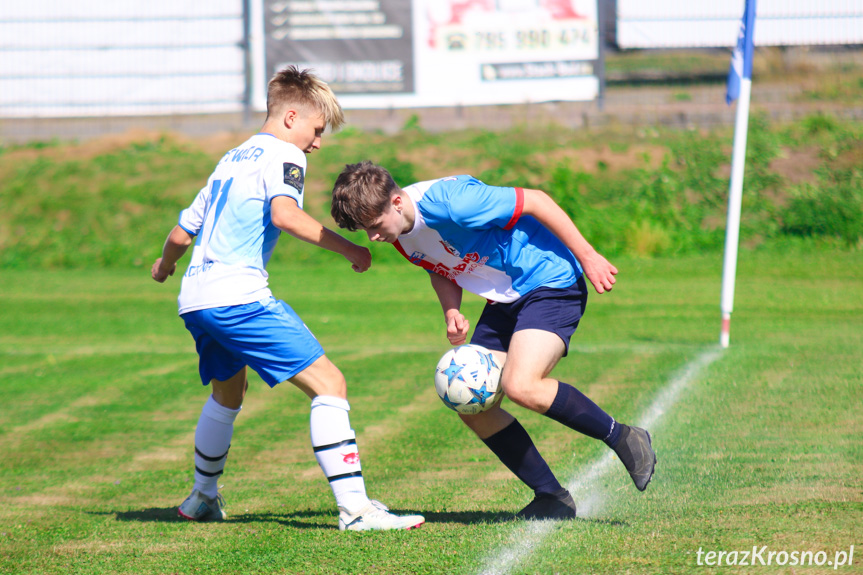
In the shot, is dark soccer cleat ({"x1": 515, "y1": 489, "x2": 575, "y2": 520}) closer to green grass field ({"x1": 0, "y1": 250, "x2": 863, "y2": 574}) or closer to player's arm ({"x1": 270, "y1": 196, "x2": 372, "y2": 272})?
green grass field ({"x1": 0, "y1": 250, "x2": 863, "y2": 574})

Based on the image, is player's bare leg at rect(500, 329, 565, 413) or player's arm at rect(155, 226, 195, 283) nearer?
player's bare leg at rect(500, 329, 565, 413)

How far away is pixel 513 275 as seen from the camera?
4680 mm

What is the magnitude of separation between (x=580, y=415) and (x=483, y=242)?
94 centimetres

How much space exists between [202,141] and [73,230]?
4.93m

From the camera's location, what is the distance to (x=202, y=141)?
25906mm

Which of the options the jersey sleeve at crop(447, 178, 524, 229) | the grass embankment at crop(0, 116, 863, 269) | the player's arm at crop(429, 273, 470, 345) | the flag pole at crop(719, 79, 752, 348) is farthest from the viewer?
the grass embankment at crop(0, 116, 863, 269)

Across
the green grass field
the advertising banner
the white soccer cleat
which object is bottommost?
the green grass field

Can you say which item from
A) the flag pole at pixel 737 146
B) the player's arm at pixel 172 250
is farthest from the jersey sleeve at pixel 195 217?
the flag pole at pixel 737 146

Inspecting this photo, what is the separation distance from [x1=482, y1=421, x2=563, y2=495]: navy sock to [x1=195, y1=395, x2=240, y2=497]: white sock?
4.64 feet

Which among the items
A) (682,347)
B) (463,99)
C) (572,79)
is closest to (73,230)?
(463,99)

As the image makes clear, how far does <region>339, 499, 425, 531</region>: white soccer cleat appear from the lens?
438cm

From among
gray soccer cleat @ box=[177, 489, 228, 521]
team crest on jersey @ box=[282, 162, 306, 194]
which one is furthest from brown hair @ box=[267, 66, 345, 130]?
gray soccer cleat @ box=[177, 489, 228, 521]

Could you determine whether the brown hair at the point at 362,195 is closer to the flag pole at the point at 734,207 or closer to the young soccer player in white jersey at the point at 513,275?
the young soccer player in white jersey at the point at 513,275

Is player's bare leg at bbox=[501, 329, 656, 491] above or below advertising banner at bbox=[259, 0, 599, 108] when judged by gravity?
below
